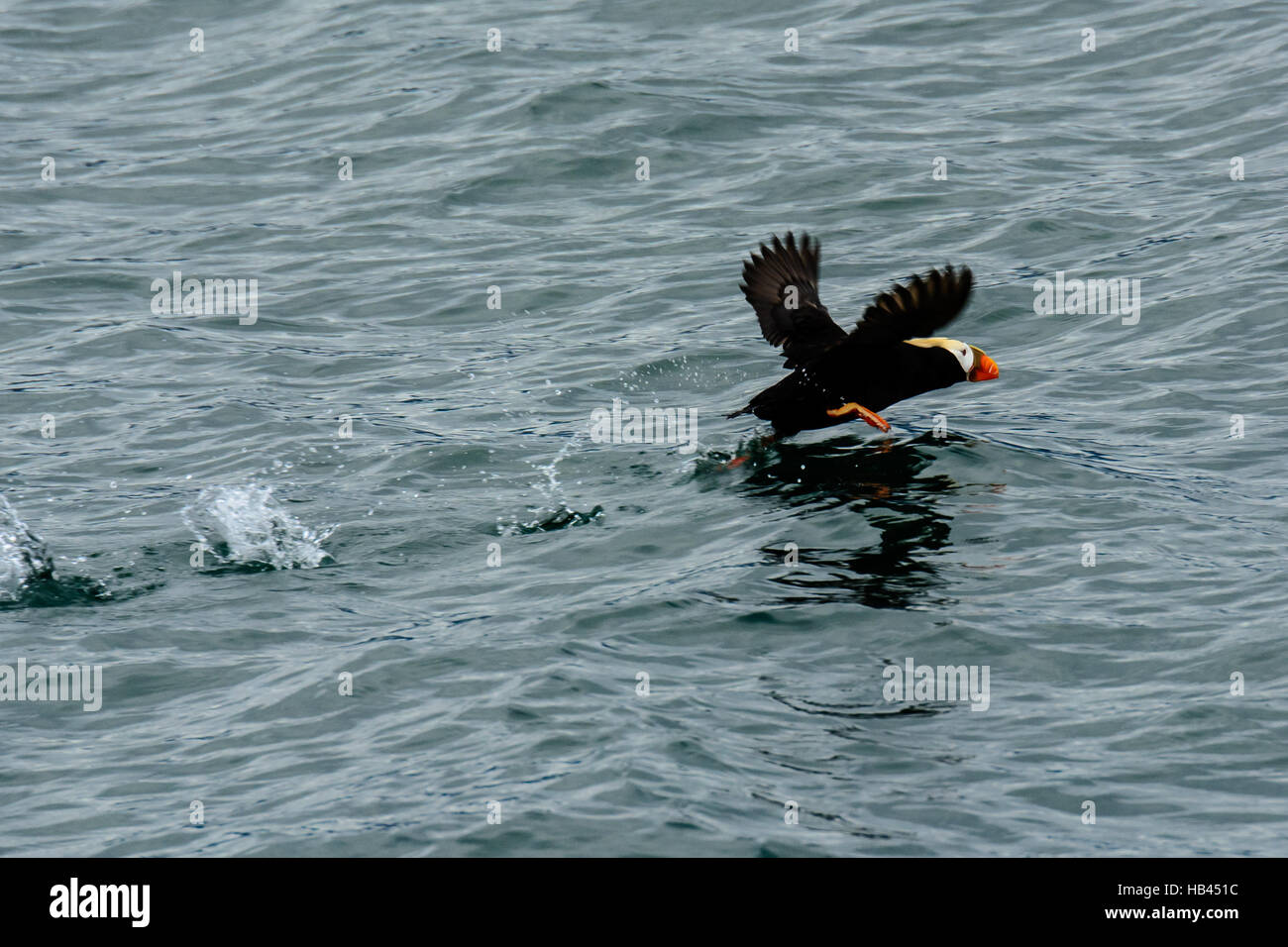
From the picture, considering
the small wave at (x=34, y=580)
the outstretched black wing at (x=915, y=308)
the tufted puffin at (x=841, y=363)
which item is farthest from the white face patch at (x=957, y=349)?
the small wave at (x=34, y=580)

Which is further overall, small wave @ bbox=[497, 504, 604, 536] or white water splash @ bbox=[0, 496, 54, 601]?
small wave @ bbox=[497, 504, 604, 536]

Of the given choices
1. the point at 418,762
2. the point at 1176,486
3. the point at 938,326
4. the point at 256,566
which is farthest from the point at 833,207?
the point at 418,762

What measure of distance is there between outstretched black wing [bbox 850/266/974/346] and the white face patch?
23 centimetres

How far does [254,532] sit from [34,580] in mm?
1138

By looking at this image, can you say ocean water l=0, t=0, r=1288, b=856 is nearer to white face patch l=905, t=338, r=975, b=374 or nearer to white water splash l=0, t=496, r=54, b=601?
white water splash l=0, t=496, r=54, b=601

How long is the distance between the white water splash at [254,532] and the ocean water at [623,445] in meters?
0.03

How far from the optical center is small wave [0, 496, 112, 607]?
25.8 feet

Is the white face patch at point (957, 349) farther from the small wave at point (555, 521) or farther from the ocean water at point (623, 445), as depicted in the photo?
the small wave at point (555, 521)

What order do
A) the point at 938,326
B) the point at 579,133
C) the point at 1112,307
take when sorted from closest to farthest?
1. the point at 938,326
2. the point at 1112,307
3. the point at 579,133

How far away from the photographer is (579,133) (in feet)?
49.6

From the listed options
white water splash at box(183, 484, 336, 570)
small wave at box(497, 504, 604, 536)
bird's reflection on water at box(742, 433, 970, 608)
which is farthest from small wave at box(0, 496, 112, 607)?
bird's reflection on water at box(742, 433, 970, 608)

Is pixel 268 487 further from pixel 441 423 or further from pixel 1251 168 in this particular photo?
pixel 1251 168

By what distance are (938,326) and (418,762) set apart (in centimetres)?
445

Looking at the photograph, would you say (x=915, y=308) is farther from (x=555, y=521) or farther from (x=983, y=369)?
(x=555, y=521)
